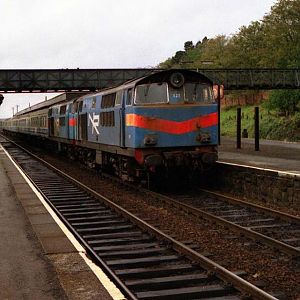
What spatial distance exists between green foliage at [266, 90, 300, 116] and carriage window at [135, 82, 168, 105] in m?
38.0

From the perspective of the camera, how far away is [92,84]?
5603 centimetres

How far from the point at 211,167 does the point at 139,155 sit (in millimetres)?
2781

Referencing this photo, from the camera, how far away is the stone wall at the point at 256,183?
43.3 feet

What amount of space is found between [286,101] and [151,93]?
3907cm

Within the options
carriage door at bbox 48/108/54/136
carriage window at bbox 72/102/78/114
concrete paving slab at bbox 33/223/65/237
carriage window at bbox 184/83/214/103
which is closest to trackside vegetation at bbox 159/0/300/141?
carriage door at bbox 48/108/54/136

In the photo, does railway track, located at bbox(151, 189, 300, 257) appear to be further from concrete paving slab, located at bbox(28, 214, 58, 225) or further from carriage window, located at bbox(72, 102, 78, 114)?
carriage window, located at bbox(72, 102, 78, 114)

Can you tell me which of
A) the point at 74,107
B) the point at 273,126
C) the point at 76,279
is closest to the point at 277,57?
the point at 273,126

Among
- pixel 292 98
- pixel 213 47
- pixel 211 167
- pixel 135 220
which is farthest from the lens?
pixel 213 47

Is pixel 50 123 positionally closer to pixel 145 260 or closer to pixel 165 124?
pixel 165 124

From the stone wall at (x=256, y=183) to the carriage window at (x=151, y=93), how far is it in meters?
3.21

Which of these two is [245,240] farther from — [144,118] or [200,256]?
[144,118]

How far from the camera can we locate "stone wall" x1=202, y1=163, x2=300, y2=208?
13186mm

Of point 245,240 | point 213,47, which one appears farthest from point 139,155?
point 213,47

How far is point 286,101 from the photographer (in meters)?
51.5
